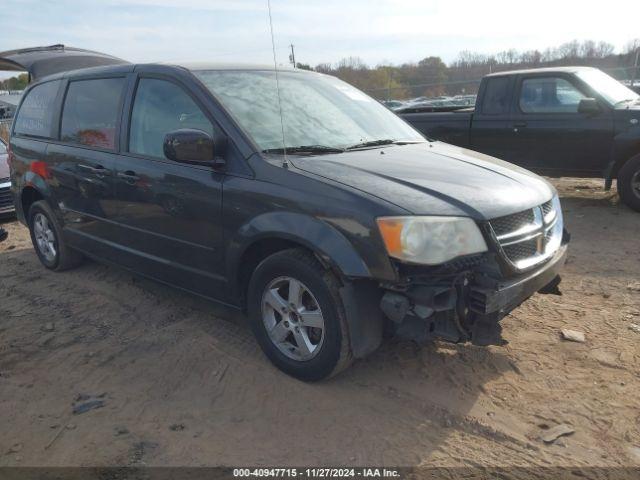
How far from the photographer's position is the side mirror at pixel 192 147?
316 cm

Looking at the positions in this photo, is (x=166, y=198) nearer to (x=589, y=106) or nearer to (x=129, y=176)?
(x=129, y=176)

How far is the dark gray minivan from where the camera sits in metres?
2.73

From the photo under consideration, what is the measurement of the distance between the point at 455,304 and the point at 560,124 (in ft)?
18.3

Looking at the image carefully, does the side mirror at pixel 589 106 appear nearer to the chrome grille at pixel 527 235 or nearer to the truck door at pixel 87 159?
the chrome grille at pixel 527 235

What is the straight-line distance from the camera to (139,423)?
9.38ft

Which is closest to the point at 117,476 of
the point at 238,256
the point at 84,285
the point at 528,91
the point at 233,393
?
the point at 233,393

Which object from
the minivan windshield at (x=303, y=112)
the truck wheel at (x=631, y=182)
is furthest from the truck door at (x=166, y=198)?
the truck wheel at (x=631, y=182)

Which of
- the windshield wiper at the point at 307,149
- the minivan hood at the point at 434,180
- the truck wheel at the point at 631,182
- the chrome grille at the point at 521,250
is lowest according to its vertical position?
the truck wheel at the point at 631,182

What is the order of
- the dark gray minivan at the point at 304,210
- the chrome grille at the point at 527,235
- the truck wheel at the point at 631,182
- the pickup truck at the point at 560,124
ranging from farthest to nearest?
1. the pickup truck at the point at 560,124
2. the truck wheel at the point at 631,182
3. the chrome grille at the point at 527,235
4. the dark gray minivan at the point at 304,210

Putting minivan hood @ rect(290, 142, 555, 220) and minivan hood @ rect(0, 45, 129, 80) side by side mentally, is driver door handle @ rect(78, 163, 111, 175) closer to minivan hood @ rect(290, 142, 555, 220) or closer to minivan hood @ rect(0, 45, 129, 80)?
minivan hood @ rect(290, 142, 555, 220)

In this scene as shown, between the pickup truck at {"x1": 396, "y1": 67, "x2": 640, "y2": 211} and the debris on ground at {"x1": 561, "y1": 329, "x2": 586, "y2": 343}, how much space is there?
13.2 ft

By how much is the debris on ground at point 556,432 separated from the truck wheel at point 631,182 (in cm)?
517

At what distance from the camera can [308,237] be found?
9.43 feet

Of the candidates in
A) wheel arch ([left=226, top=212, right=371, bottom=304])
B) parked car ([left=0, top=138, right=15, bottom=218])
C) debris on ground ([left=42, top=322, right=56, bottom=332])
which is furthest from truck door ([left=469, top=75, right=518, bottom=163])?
parked car ([left=0, top=138, right=15, bottom=218])
